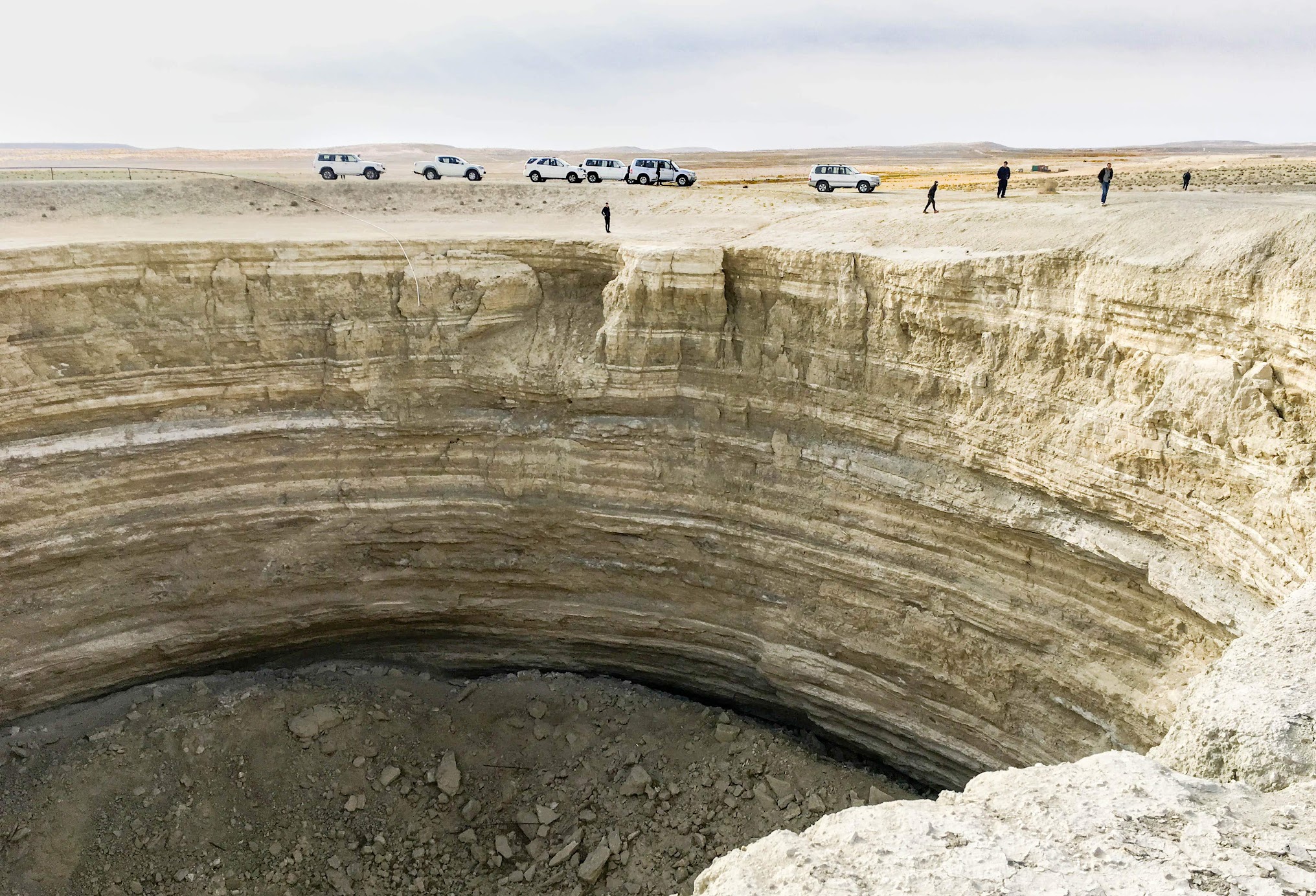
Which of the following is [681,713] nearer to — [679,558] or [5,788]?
[679,558]

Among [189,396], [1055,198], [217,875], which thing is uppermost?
[1055,198]

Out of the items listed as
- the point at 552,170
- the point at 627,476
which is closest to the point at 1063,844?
the point at 627,476

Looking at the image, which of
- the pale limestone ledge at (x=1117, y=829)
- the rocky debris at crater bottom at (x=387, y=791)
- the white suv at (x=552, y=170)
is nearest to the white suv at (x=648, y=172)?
the white suv at (x=552, y=170)

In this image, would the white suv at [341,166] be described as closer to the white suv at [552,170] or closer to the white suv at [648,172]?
the white suv at [552,170]

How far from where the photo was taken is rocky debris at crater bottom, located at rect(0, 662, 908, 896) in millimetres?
11984

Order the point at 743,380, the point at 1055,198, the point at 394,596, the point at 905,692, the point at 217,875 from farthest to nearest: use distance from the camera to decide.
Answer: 1. the point at 1055,198
2. the point at 394,596
3. the point at 743,380
4. the point at 905,692
5. the point at 217,875

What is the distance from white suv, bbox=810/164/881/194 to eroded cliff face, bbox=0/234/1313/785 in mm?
14153

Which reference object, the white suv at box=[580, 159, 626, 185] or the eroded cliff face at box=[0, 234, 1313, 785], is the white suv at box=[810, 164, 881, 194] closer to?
the white suv at box=[580, 159, 626, 185]

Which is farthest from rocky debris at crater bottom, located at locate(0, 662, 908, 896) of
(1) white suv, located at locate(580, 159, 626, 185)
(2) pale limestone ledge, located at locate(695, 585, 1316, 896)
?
(1) white suv, located at locate(580, 159, 626, 185)

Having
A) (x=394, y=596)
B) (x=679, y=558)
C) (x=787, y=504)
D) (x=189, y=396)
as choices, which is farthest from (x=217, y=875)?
(x=787, y=504)

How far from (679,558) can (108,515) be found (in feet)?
28.3

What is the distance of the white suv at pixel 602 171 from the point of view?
27.5 metres

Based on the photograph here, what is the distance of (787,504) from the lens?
520 inches

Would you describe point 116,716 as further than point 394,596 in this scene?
No
